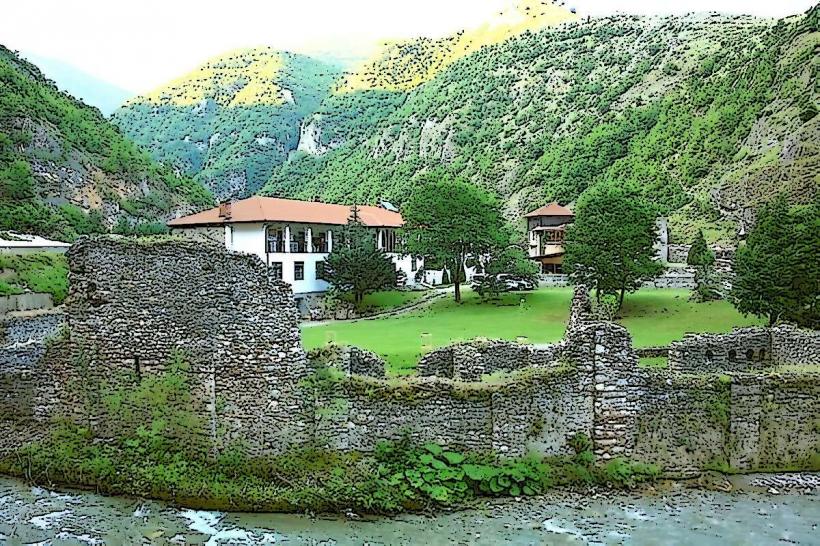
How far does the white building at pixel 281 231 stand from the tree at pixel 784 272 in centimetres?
2675

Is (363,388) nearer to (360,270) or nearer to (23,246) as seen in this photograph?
(23,246)

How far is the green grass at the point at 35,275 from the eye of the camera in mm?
28062

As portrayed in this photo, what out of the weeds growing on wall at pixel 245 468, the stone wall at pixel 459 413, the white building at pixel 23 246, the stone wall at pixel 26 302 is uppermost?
the white building at pixel 23 246

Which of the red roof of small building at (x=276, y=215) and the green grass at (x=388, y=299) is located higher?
the red roof of small building at (x=276, y=215)

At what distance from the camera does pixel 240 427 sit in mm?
13508

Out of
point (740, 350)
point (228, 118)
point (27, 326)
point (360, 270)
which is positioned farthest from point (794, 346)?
point (228, 118)

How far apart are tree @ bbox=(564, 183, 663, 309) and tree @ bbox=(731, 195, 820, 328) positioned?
309 inches

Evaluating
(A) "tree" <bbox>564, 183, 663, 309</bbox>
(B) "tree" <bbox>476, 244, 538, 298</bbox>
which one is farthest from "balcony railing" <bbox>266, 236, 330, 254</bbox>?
(A) "tree" <bbox>564, 183, 663, 309</bbox>

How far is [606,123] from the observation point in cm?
9962

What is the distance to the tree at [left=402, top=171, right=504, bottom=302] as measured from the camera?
1785 inches

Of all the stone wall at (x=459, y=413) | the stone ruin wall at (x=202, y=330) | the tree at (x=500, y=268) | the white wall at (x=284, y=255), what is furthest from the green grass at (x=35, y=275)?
the tree at (x=500, y=268)

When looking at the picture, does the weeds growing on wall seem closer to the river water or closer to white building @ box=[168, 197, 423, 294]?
the river water

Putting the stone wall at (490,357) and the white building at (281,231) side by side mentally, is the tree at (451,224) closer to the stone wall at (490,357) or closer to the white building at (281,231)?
the white building at (281,231)

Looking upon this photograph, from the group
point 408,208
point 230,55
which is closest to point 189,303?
point 408,208
